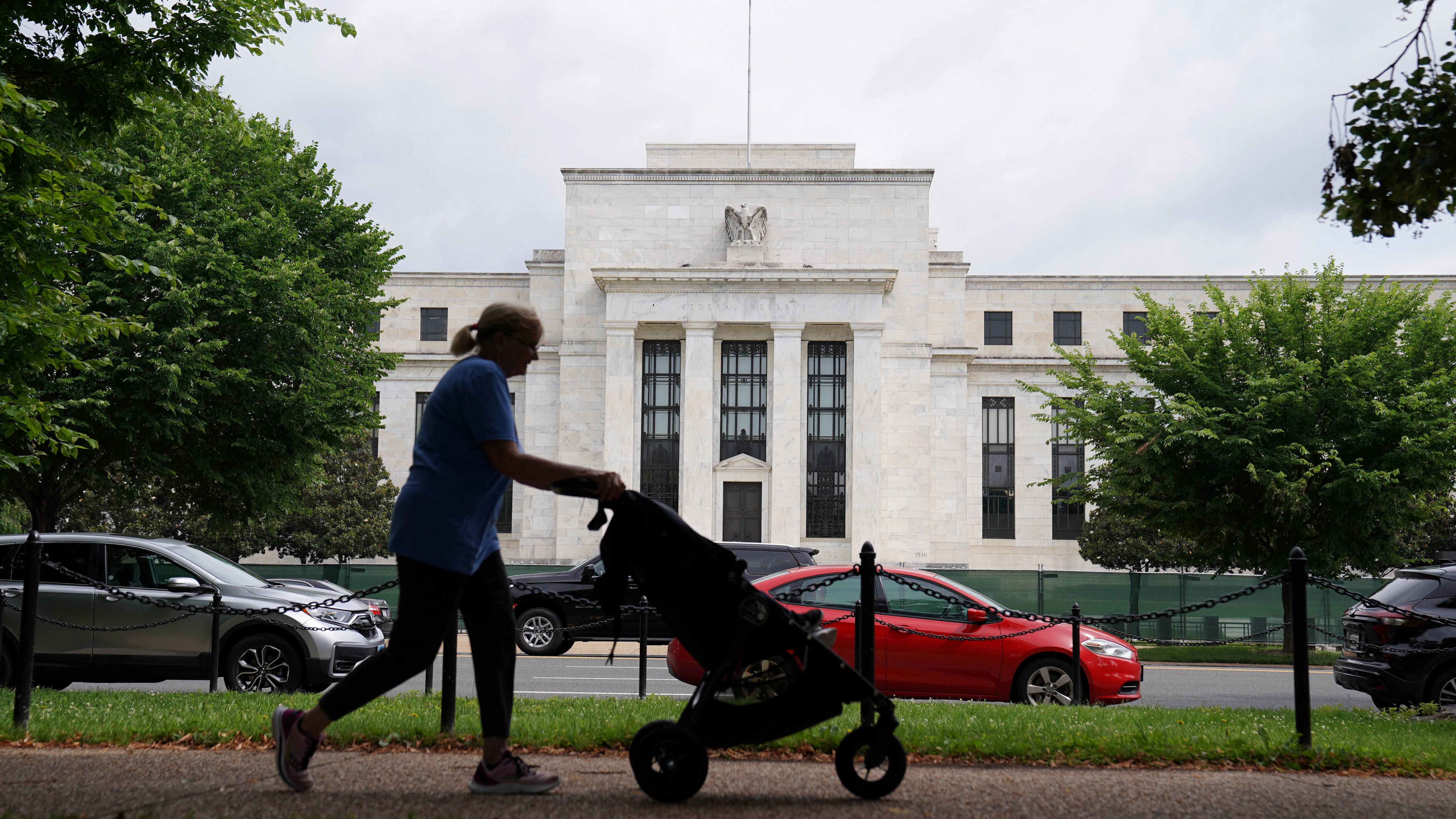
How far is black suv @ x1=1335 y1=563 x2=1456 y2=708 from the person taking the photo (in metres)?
10.3

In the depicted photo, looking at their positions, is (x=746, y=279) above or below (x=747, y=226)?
below

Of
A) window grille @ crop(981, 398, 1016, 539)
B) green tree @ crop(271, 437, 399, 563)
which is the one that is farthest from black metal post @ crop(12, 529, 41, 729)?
window grille @ crop(981, 398, 1016, 539)

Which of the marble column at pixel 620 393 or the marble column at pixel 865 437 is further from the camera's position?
the marble column at pixel 620 393

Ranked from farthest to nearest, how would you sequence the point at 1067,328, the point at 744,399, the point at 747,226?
the point at 1067,328 < the point at 744,399 < the point at 747,226

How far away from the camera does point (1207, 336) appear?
22.3 meters

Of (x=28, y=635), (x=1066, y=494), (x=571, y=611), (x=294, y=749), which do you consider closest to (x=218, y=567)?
(x=28, y=635)

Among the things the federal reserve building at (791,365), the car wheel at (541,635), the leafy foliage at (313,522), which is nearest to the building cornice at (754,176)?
the federal reserve building at (791,365)

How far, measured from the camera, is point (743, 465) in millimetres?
43531

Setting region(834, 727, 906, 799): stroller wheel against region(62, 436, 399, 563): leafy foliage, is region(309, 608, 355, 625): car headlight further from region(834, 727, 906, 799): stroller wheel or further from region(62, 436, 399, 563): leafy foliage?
region(62, 436, 399, 563): leafy foliage

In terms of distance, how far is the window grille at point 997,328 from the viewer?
160 ft

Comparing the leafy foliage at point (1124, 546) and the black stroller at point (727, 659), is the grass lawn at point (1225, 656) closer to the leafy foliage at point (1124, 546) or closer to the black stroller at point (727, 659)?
the leafy foliage at point (1124, 546)

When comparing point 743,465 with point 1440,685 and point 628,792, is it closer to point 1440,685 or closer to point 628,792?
point 1440,685

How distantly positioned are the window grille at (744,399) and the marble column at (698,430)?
0.88 metres

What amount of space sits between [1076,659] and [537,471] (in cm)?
697
